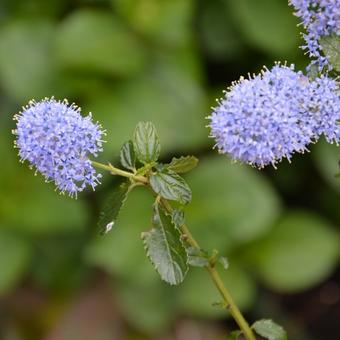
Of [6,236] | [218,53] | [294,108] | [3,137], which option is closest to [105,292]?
[6,236]

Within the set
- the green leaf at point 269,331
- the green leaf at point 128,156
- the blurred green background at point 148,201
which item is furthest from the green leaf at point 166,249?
the blurred green background at point 148,201

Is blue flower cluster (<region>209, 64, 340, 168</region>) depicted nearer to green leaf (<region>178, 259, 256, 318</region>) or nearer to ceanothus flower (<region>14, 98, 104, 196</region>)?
ceanothus flower (<region>14, 98, 104, 196</region>)

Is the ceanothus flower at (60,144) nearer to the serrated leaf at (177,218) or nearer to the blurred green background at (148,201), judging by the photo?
the serrated leaf at (177,218)

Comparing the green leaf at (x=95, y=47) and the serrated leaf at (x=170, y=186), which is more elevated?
the green leaf at (x=95, y=47)

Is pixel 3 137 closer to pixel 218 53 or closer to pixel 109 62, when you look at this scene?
pixel 109 62

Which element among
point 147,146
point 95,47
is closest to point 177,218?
point 147,146

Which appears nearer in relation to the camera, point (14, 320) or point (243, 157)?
point (243, 157)
